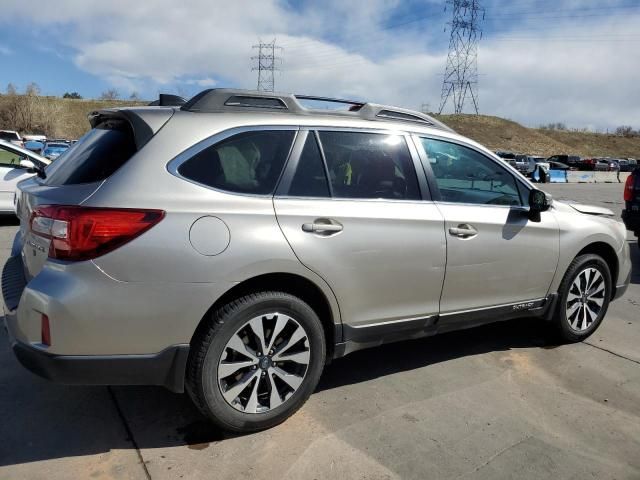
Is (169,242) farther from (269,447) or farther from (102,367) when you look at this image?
(269,447)

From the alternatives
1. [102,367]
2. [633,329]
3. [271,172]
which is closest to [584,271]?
[633,329]

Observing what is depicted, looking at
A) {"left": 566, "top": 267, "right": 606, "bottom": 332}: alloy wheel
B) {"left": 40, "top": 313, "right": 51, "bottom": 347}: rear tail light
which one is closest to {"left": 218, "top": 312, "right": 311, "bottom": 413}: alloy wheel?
{"left": 40, "top": 313, "right": 51, "bottom": 347}: rear tail light

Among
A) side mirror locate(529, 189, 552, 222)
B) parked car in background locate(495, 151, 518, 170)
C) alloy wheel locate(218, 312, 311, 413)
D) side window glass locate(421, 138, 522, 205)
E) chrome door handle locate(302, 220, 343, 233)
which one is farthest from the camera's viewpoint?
parked car in background locate(495, 151, 518, 170)

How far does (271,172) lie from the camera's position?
313 centimetres

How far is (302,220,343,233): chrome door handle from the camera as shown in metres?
3.07

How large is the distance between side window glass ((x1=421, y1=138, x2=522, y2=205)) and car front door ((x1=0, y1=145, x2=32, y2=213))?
8466 mm

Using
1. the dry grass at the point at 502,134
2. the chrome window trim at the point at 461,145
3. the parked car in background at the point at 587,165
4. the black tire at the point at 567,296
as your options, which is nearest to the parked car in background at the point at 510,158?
the parked car in background at the point at 587,165

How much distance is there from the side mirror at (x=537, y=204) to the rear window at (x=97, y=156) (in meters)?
2.85

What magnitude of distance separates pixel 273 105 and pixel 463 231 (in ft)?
4.91

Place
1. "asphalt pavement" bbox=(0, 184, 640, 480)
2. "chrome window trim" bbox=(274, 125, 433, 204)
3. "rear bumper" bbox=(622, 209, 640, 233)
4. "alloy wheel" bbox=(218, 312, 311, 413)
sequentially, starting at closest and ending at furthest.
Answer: "asphalt pavement" bbox=(0, 184, 640, 480)
"alloy wheel" bbox=(218, 312, 311, 413)
"chrome window trim" bbox=(274, 125, 433, 204)
"rear bumper" bbox=(622, 209, 640, 233)

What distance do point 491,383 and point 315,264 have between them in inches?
67.7

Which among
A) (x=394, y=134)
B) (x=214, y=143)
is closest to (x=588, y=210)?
(x=394, y=134)

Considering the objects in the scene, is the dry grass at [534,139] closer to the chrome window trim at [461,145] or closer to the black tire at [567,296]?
the black tire at [567,296]

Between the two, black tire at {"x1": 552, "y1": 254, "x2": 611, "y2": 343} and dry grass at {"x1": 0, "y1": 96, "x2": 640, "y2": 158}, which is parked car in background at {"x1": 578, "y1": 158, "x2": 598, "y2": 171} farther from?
black tire at {"x1": 552, "y1": 254, "x2": 611, "y2": 343}
